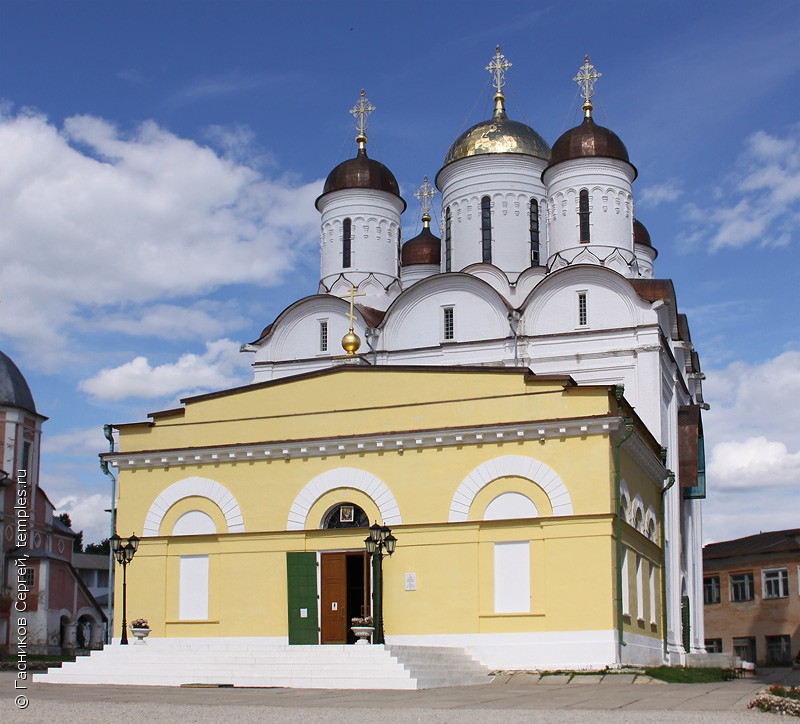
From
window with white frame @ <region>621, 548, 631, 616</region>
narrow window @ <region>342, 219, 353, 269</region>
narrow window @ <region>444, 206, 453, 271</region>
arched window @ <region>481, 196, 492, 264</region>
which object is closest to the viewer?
window with white frame @ <region>621, 548, 631, 616</region>

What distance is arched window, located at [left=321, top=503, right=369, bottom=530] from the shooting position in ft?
75.3

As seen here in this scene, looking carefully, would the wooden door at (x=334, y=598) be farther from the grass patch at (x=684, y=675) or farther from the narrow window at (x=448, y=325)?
the narrow window at (x=448, y=325)

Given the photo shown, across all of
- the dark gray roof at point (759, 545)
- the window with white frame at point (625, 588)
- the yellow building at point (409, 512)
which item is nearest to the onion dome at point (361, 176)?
the yellow building at point (409, 512)

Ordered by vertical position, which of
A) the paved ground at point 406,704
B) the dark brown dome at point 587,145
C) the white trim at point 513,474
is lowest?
the paved ground at point 406,704

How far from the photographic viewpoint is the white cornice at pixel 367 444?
70.6ft

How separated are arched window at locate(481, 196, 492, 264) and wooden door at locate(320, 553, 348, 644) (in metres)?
15.2

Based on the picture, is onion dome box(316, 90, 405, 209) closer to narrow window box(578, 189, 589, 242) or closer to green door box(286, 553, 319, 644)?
narrow window box(578, 189, 589, 242)

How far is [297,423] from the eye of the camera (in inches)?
940

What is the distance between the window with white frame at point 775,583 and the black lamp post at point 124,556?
33.2 metres

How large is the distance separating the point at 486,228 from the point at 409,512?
15.7 m

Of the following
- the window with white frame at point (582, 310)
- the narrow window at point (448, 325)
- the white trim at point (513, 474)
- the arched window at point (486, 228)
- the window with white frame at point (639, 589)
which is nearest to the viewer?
the white trim at point (513, 474)

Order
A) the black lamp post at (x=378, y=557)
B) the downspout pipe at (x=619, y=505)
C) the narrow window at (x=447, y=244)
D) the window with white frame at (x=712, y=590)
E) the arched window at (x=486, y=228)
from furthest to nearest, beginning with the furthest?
the window with white frame at (x=712, y=590), the narrow window at (x=447, y=244), the arched window at (x=486, y=228), the downspout pipe at (x=619, y=505), the black lamp post at (x=378, y=557)

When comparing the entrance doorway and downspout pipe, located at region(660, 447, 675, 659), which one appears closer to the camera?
the entrance doorway

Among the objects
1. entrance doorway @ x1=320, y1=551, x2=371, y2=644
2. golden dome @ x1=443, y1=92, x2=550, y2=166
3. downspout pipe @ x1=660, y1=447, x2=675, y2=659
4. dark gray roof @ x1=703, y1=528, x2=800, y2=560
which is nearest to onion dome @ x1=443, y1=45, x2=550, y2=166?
golden dome @ x1=443, y1=92, x2=550, y2=166
